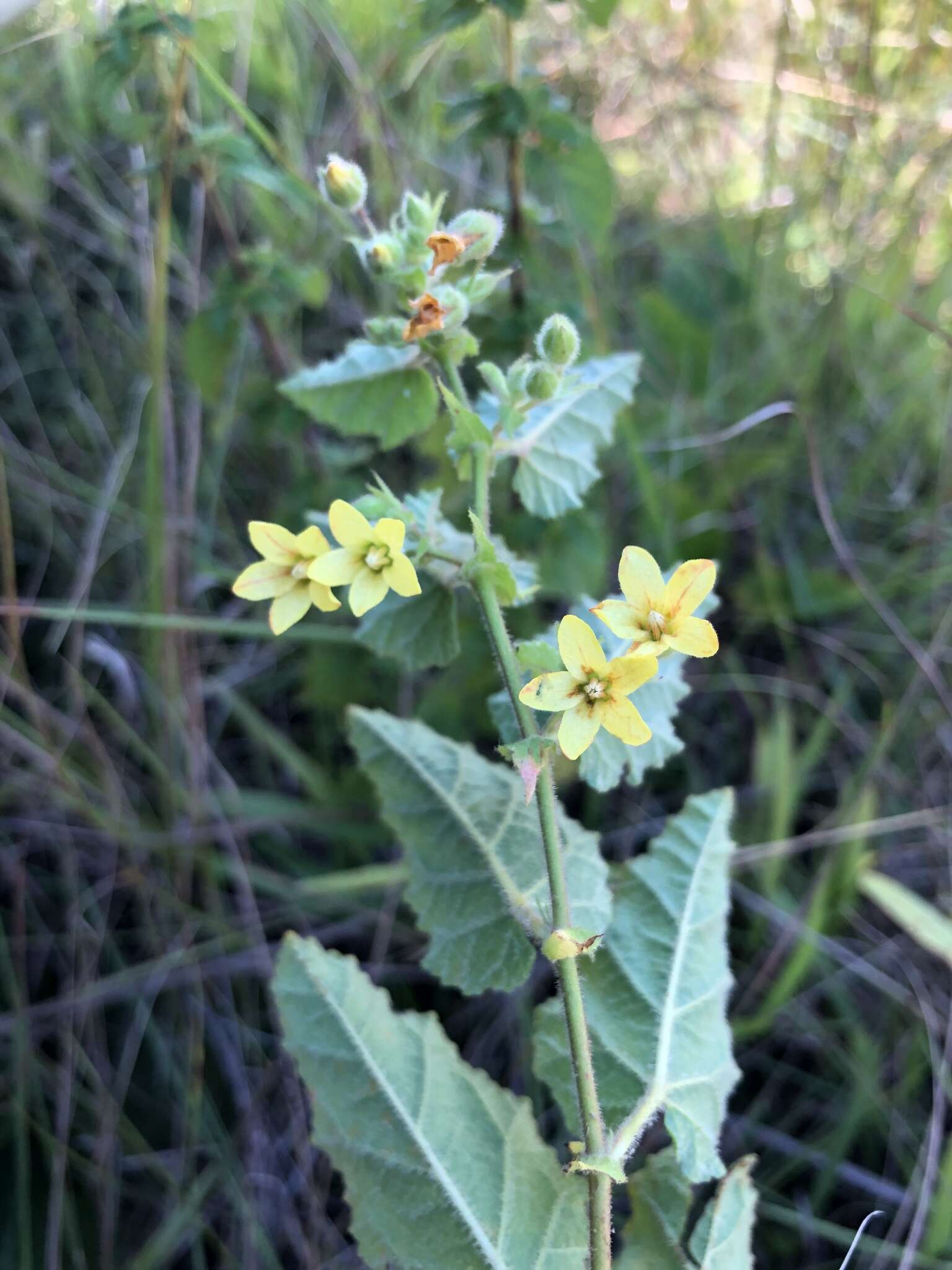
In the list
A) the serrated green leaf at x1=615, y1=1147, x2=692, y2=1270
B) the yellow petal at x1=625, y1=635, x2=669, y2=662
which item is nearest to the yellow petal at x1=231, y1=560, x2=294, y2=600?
the yellow petal at x1=625, y1=635, x2=669, y2=662

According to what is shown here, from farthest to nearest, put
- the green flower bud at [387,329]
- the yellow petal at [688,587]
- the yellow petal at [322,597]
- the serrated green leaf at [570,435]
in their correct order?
the serrated green leaf at [570,435] → the green flower bud at [387,329] → the yellow petal at [322,597] → the yellow petal at [688,587]

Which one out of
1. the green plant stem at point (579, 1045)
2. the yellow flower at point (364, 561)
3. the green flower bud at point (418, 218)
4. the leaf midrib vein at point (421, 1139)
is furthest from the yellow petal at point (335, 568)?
the leaf midrib vein at point (421, 1139)

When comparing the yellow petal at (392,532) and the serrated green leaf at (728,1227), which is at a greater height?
the yellow petal at (392,532)

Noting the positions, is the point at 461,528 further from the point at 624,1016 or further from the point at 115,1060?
the point at 115,1060

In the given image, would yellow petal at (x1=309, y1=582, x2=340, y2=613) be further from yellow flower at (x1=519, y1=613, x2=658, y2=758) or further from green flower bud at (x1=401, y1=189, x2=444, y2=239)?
green flower bud at (x1=401, y1=189, x2=444, y2=239)

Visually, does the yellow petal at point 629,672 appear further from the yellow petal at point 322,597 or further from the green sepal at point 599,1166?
the green sepal at point 599,1166

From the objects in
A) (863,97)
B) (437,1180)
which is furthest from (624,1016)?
(863,97)
